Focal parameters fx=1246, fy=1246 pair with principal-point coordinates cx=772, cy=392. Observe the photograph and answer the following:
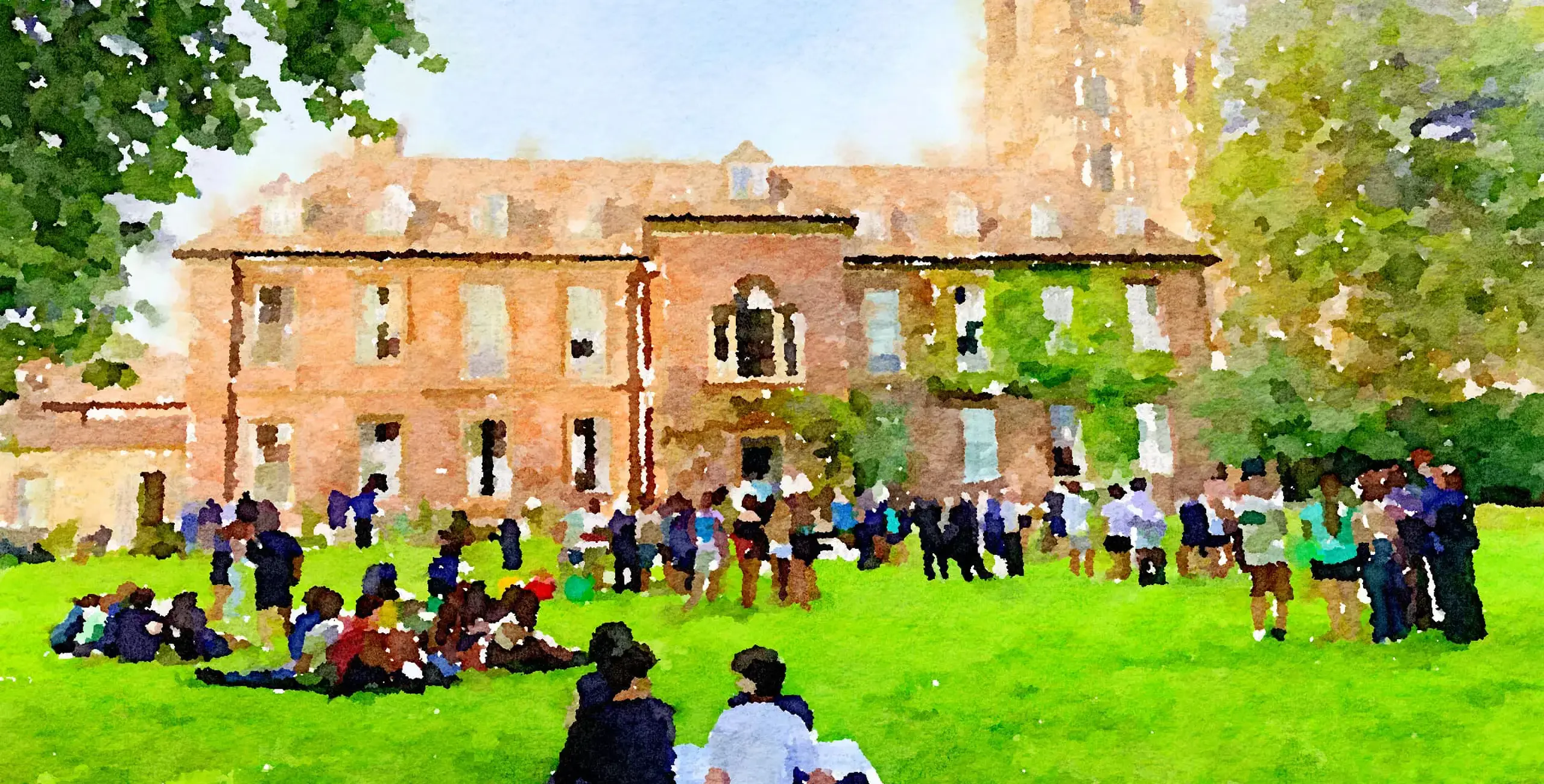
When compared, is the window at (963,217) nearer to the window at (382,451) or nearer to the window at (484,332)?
the window at (484,332)

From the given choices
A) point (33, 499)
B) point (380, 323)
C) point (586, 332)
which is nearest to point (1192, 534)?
point (586, 332)

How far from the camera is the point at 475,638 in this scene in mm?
11375

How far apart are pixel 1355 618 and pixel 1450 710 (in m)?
2.83

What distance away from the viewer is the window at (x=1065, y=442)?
28219 mm

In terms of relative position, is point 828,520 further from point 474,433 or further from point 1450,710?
point 1450,710

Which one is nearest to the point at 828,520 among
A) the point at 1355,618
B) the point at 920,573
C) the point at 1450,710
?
the point at 920,573

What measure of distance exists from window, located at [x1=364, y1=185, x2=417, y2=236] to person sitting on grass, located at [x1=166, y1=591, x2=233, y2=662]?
1681 centimetres

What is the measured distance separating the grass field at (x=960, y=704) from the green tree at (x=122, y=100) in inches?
141

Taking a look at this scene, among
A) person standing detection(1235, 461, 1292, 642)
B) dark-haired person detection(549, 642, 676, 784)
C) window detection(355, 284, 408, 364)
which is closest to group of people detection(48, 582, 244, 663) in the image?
dark-haired person detection(549, 642, 676, 784)

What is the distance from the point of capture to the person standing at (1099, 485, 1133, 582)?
16547mm

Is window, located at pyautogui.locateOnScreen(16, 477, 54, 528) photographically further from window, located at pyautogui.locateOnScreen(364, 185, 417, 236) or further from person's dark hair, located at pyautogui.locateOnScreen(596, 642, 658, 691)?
person's dark hair, located at pyautogui.locateOnScreen(596, 642, 658, 691)

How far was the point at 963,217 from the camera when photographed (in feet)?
98.3

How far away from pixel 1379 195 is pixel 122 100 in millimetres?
23139

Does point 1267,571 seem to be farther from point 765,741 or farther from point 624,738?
point 624,738
